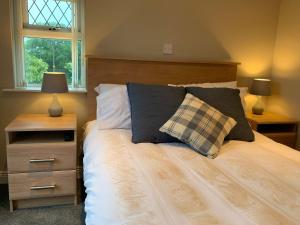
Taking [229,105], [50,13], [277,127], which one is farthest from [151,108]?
[277,127]

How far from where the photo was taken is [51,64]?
2.45 metres

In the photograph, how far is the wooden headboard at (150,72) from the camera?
2.40 meters

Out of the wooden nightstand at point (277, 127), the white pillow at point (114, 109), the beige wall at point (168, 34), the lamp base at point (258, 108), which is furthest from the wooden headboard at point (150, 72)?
the wooden nightstand at point (277, 127)

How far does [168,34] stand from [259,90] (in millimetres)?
1084

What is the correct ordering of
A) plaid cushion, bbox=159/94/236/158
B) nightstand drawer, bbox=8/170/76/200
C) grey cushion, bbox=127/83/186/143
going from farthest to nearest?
1. nightstand drawer, bbox=8/170/76/200
2. grey cushion, bbox=127/83/186/143
3. plaid cushion, bbox=159/94/236/158

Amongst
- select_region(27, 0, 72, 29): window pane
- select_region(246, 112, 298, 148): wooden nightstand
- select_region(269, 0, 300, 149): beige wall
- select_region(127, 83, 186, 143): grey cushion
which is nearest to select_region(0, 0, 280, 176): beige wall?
select_region(269, 0, 300, 149): beige wall

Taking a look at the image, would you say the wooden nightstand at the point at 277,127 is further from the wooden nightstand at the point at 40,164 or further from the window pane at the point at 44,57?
the window pane at the point at 44,57

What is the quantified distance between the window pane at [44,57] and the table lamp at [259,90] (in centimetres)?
185

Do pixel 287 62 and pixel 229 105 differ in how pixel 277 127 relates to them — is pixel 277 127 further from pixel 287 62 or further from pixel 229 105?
pixel 229 105

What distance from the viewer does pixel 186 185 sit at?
125cm

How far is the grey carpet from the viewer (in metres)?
1.91

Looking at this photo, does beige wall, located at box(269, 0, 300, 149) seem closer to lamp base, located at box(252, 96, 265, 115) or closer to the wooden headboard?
lamp base, located at box(252, 96, 265, 115)

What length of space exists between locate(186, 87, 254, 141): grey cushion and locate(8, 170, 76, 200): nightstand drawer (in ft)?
3.84

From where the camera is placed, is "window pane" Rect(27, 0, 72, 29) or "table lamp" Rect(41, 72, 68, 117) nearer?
"table lamp" Rect(41, 72, 68, 117)
